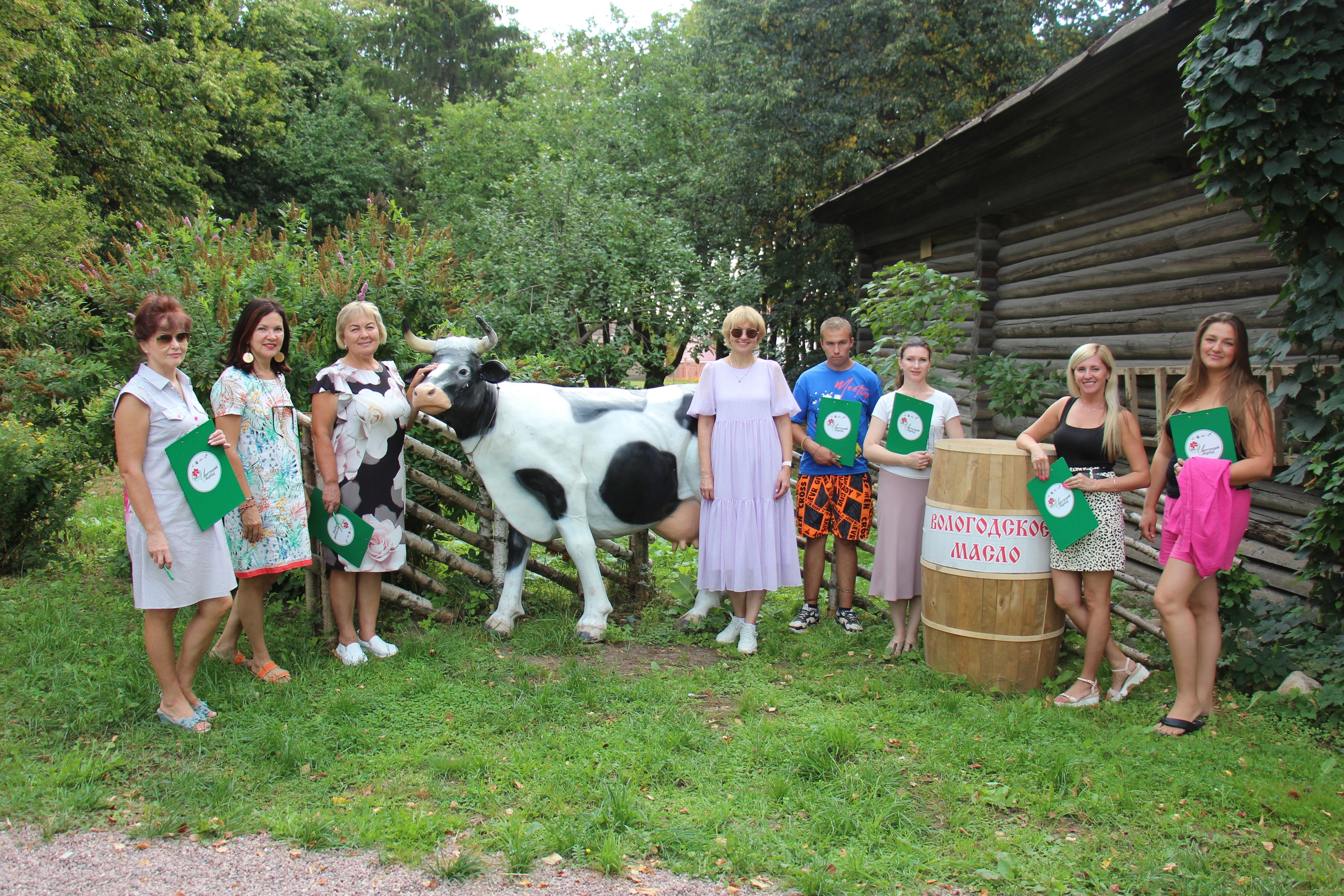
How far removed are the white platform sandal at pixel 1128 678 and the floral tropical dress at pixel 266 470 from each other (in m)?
3.98

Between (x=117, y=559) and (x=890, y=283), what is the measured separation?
6112 mm

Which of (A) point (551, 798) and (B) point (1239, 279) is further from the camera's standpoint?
(B) point (1239, 279)

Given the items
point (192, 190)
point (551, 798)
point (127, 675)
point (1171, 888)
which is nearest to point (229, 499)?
point (127, 675)

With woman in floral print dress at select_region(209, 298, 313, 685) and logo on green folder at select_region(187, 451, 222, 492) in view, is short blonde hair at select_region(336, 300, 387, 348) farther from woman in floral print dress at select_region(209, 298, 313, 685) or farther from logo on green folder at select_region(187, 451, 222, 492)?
logo on green folder at select_region(187, 451, 222, 492)

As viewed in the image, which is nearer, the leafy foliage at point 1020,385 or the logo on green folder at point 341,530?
the logo on green folder at point 341,530

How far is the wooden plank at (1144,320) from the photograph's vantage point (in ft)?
16.7

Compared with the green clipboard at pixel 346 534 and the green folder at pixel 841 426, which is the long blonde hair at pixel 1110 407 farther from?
the green clipboard at pixel 346 534

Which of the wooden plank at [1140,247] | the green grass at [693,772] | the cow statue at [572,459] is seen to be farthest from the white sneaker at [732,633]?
the wooden plank at [1140,247]

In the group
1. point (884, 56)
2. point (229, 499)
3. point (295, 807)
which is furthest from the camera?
point (884, 56)

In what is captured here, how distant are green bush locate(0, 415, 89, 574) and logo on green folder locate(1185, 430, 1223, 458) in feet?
21.6

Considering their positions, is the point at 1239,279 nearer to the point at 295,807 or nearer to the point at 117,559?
the point at 295,807

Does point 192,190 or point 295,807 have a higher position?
point 192,190

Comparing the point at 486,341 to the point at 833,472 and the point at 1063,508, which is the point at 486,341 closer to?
the point at 833,472

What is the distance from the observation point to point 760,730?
370 centimetres
